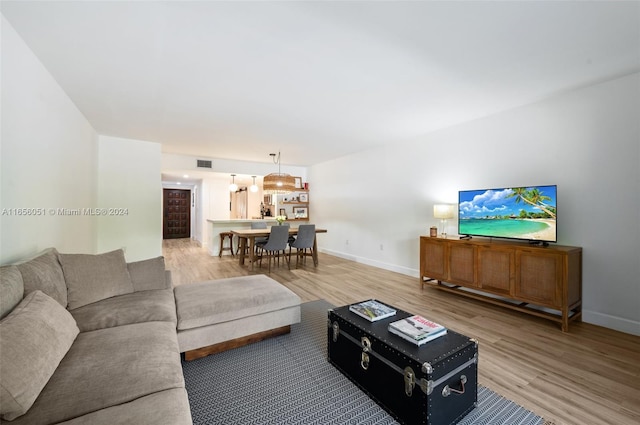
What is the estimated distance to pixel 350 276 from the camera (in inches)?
182

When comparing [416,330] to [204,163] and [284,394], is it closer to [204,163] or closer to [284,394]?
[284,394]

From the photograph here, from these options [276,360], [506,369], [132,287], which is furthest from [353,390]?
[132,287]

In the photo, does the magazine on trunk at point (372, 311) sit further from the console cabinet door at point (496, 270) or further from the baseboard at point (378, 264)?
the baseboard at point (378, 264)

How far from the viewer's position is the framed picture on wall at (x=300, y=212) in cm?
773

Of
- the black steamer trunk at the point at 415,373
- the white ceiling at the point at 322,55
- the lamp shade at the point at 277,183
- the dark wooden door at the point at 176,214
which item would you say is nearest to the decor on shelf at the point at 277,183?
the lamp shade at the point at 277,183

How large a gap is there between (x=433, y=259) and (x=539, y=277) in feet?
3.98

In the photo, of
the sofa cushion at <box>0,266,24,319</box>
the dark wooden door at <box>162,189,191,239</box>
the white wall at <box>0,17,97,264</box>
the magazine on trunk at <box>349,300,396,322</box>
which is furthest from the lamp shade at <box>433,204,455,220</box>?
the dark wooden door at <box>162,189,191,239</box>

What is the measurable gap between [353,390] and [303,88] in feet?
8.78

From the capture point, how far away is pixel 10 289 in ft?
4.54

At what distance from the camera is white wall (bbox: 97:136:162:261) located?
478cm

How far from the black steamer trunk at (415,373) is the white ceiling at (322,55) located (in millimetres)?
2023

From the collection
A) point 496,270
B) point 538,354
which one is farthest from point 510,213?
point 538,354

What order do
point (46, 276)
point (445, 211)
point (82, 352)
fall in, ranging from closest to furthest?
point (82, 352) → point (46, 276) → point (445, 211)

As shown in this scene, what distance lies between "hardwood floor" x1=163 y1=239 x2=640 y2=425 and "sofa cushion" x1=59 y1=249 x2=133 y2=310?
2.03 metres
